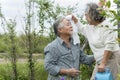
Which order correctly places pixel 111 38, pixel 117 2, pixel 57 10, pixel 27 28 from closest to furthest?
1. pixel 117 2
2. pixel 111 38
3. pixel 57 10
4. pixel 27 28

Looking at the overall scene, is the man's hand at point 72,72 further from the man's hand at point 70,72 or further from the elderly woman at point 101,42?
the elderly woman at point 101,42

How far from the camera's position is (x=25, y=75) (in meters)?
9.69

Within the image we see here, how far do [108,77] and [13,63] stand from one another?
435 cm

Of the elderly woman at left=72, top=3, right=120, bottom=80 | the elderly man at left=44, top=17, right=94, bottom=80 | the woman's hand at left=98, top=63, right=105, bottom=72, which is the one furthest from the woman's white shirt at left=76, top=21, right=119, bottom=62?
the elderly man at left=44, top=17, right=94, bottom=80

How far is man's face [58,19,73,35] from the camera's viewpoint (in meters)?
5.39

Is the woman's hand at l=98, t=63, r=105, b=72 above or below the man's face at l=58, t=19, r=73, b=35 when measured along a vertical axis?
below

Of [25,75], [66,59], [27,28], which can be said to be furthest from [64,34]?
[25,75]

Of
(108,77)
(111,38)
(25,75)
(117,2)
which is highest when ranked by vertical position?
(117,2)

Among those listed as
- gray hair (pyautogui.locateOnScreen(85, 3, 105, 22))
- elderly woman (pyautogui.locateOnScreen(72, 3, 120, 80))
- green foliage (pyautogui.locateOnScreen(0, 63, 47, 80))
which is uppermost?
gray hair (pyautogui.locateOnScreen(85, 3, 105, 22))

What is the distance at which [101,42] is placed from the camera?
17.3ft

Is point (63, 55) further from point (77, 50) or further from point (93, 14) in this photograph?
point (93, 14)

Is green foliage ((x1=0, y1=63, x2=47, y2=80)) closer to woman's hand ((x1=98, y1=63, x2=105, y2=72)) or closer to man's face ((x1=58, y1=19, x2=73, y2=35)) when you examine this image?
man's face ((x1=58, y1=19, x2=73, y2=35))

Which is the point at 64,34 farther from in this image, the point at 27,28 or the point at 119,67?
the point at 27,28

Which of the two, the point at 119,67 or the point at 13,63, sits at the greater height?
the point at 119,67
